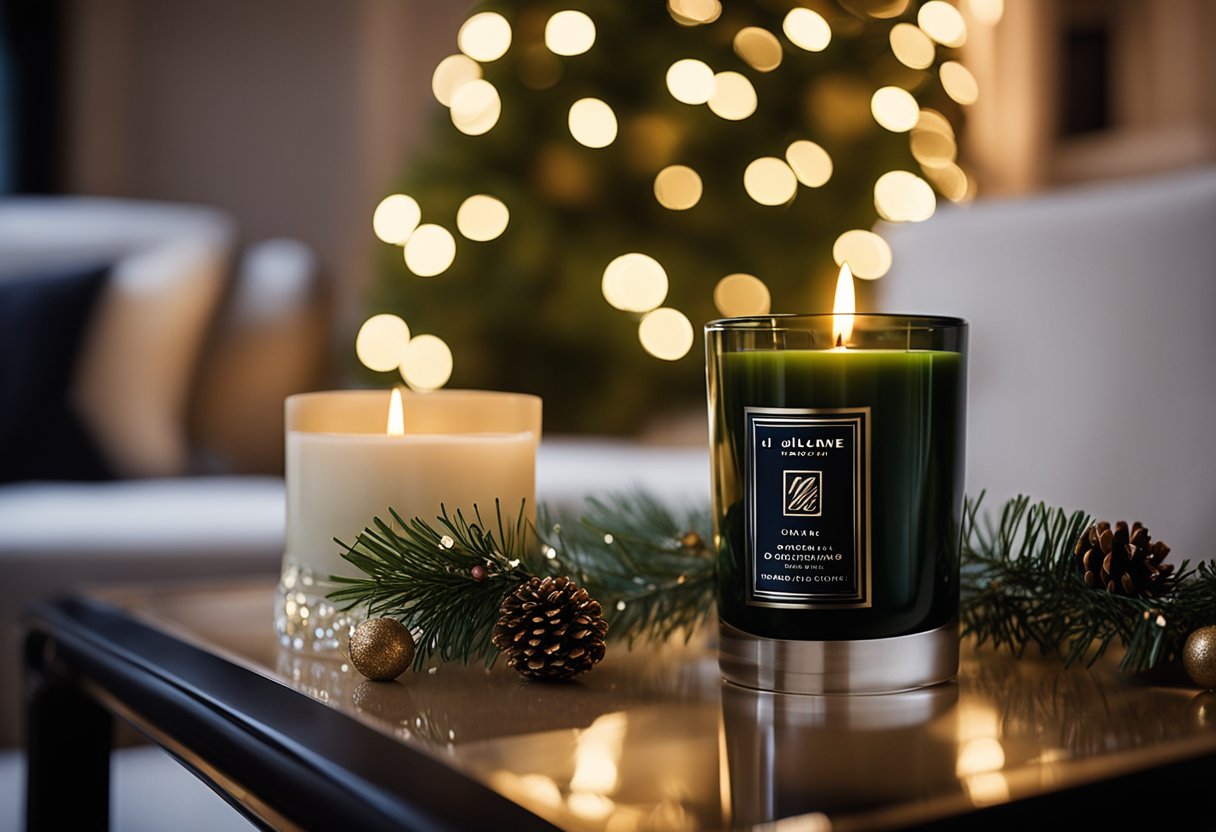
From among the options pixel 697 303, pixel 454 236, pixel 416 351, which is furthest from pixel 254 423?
pixel 697 303

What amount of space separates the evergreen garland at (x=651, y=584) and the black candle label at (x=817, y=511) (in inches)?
4.1

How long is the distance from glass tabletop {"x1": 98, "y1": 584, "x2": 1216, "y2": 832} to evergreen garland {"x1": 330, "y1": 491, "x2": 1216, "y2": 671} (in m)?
0.02

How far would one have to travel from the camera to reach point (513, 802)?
0.29m

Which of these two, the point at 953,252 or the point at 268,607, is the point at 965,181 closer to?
the point at 953,252

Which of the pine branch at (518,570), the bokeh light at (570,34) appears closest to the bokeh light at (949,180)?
the bokeh light at (570,34)

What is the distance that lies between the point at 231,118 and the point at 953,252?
83.6 inches

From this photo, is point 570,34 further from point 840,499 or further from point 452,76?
point 840,499

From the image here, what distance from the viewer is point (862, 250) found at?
193 centimetres

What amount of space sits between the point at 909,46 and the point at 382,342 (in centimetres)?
109

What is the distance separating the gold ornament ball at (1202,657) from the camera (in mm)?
416

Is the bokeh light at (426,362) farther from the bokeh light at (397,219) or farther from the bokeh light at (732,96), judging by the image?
the bokeh light at (732,96)

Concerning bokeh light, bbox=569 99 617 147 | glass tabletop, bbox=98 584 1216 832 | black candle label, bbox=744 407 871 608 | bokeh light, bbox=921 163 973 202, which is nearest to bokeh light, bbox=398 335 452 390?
bokeh light, bbox=569 99 617 147

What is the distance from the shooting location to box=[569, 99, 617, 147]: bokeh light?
2.03m

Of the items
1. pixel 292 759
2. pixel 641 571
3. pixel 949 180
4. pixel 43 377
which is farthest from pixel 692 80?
pixel 292 759
